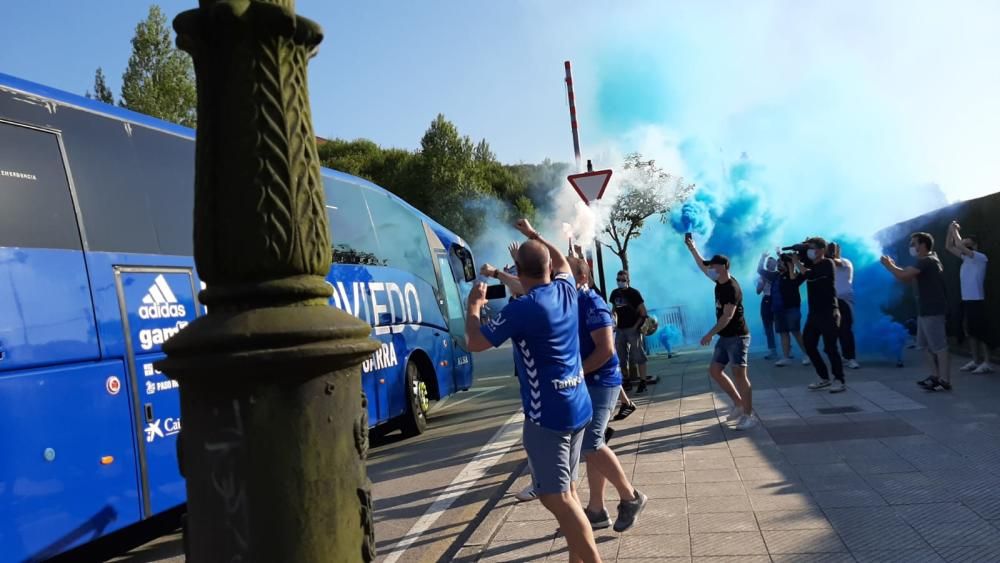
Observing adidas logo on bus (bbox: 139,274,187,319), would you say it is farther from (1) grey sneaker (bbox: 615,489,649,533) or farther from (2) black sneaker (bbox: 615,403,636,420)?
(2) black sneaker (bbox: 615,403,636,420)

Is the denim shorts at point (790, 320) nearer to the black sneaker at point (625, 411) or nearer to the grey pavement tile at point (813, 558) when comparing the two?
the black sneaker at point (625, 411)

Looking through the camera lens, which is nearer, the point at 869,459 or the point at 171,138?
the point at 869,459

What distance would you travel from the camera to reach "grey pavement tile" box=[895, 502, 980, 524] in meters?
4.70

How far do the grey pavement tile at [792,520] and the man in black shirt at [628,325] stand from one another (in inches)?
232

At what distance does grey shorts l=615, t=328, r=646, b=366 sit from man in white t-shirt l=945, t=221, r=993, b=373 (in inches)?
165

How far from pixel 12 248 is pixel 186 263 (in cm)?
171

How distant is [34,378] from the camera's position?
5.00 metres

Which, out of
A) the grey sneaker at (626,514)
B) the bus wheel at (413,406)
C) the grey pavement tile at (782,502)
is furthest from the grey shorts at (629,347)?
the grey sneaker at (626,514)

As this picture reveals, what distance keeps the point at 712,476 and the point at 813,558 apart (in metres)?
2.04

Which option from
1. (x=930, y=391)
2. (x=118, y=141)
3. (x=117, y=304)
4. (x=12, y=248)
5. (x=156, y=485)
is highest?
(x=118, y=141)

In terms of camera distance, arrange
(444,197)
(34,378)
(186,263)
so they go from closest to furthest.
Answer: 1. (34,378)
2. (186,263)
3. (444,197)

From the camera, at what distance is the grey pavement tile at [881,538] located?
4.33 m

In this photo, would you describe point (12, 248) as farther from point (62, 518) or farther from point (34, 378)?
point (62, 518)

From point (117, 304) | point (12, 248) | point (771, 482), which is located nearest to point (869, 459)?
point (771, 482)
